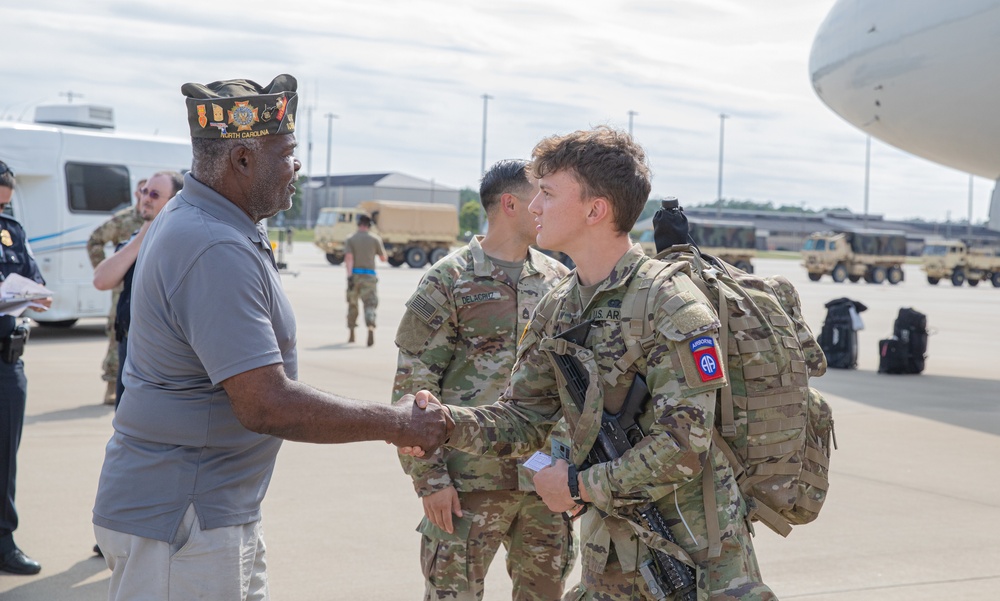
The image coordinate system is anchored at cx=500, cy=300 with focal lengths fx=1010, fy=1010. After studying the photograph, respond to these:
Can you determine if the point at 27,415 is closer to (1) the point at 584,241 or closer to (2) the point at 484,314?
(2) the point at 484,314

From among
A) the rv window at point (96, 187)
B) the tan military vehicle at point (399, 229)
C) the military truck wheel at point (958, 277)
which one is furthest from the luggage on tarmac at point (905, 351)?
the military truck wheel at point (958, 277)

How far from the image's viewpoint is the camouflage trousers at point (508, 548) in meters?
3.38

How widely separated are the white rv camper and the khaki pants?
12906 mm

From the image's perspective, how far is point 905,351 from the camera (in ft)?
43.3

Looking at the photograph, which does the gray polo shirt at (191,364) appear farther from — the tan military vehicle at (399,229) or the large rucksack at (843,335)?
the tan military vehicle at (399,229)

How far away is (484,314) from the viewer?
359 centimetres

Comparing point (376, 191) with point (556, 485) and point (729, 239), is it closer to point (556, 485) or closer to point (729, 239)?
point (729, 239)

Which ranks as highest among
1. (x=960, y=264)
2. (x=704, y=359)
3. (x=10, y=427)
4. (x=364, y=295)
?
(x=960, y=264)

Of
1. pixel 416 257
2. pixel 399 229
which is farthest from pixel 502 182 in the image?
pixel 416 257

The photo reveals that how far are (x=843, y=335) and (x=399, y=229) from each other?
2881 cm

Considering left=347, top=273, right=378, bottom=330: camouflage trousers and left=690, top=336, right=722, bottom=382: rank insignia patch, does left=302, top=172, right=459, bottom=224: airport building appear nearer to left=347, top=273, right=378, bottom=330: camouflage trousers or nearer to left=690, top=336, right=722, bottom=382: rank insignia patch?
left=347, top=273, right=378, bottom=330: camouflage trousers

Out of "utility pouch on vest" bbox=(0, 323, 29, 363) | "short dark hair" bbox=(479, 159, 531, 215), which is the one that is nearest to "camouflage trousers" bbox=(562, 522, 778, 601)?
"short dark hair" bbox=(479, 159, 531, 215)

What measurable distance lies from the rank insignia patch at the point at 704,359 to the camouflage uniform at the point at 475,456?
1.23 metres

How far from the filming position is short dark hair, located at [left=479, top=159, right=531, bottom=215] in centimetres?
368
